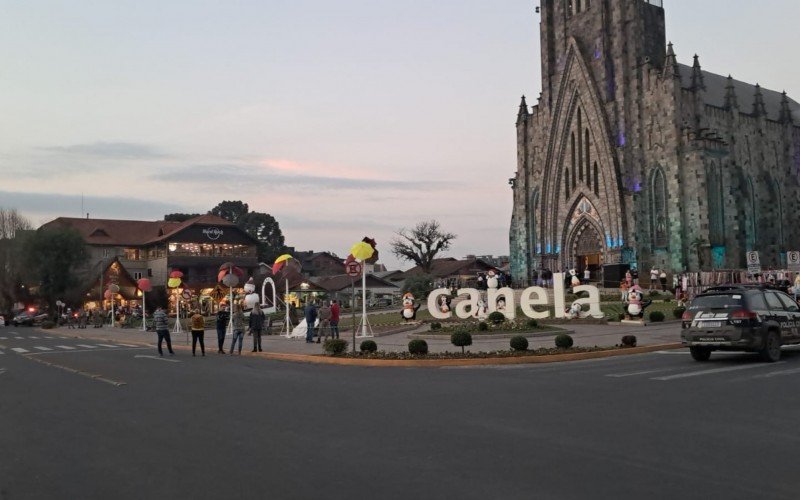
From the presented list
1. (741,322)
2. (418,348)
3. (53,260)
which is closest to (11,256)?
(53,260)

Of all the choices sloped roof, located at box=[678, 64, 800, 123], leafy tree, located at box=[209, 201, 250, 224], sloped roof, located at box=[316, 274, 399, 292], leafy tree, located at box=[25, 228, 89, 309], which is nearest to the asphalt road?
sloped roof, located at box=[678, 64, 800, 123]

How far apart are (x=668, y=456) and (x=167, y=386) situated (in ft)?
34.7

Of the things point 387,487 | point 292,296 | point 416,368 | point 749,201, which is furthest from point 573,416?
point 749,201

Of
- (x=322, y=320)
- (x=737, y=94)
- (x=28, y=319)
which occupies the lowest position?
(x=28, y=319)

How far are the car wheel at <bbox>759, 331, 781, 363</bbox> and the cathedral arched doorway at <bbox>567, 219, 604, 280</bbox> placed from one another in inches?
1829

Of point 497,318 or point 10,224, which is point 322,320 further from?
point 10,224

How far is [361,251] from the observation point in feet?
89.1

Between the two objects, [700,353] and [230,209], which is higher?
[230,209]

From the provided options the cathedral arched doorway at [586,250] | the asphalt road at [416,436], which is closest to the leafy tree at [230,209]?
the cathedral arched doorway at [586,250]

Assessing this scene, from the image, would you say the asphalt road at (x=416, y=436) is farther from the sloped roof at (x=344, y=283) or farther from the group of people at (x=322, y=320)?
the sloped roof at (x=344, y=283)

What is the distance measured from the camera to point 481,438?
812cm

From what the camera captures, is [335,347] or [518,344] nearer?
[518,344]

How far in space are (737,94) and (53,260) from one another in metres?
76.2

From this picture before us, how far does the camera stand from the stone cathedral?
5528 centimetres
